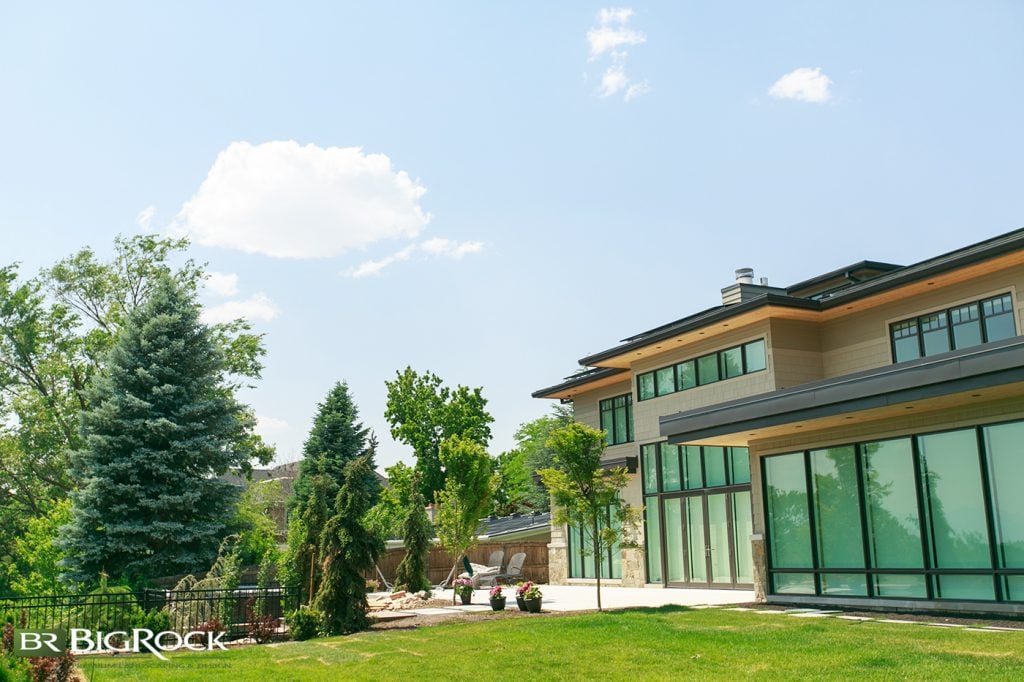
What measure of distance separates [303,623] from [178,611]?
8.66ft

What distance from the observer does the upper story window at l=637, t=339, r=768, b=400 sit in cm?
2214

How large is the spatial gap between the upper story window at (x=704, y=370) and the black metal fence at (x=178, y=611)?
1260 cm

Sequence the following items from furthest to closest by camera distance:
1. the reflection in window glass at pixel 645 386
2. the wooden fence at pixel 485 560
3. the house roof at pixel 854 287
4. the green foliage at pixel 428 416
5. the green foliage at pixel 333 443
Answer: the green foliage at pixel 428 416 → the green foliage at pixel 333 443 → the wooden fence at pixel 485 560 → the reflection in window glass at pixel 645 386 → the house roof at pixel 854 287

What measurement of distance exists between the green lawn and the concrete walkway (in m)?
4.14

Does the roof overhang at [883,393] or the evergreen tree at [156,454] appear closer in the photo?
the roof overhang at [883,393]

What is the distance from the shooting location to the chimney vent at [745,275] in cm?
2694

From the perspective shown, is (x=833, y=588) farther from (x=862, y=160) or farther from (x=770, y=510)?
(x=862, y=160)

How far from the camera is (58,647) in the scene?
29.5 feet

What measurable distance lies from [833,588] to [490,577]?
13043 millimetres

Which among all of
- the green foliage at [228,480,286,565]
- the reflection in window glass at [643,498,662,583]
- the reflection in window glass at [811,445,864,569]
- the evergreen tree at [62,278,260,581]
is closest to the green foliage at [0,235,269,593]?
the green foliage at [228,480,286,565]

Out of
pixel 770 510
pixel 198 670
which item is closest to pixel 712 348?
pixel 770 510

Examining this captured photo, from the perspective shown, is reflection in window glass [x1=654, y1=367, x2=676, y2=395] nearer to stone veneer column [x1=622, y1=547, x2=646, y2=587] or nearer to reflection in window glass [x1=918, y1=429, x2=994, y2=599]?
stone veneer column [x1=622, y1=547, x2=646, y2=587]

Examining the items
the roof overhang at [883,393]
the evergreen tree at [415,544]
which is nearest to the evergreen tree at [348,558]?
the evergreen tree at [415,544]

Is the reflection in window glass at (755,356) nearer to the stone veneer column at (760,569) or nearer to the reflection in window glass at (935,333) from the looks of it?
the reflection in window glass at (935,333)
